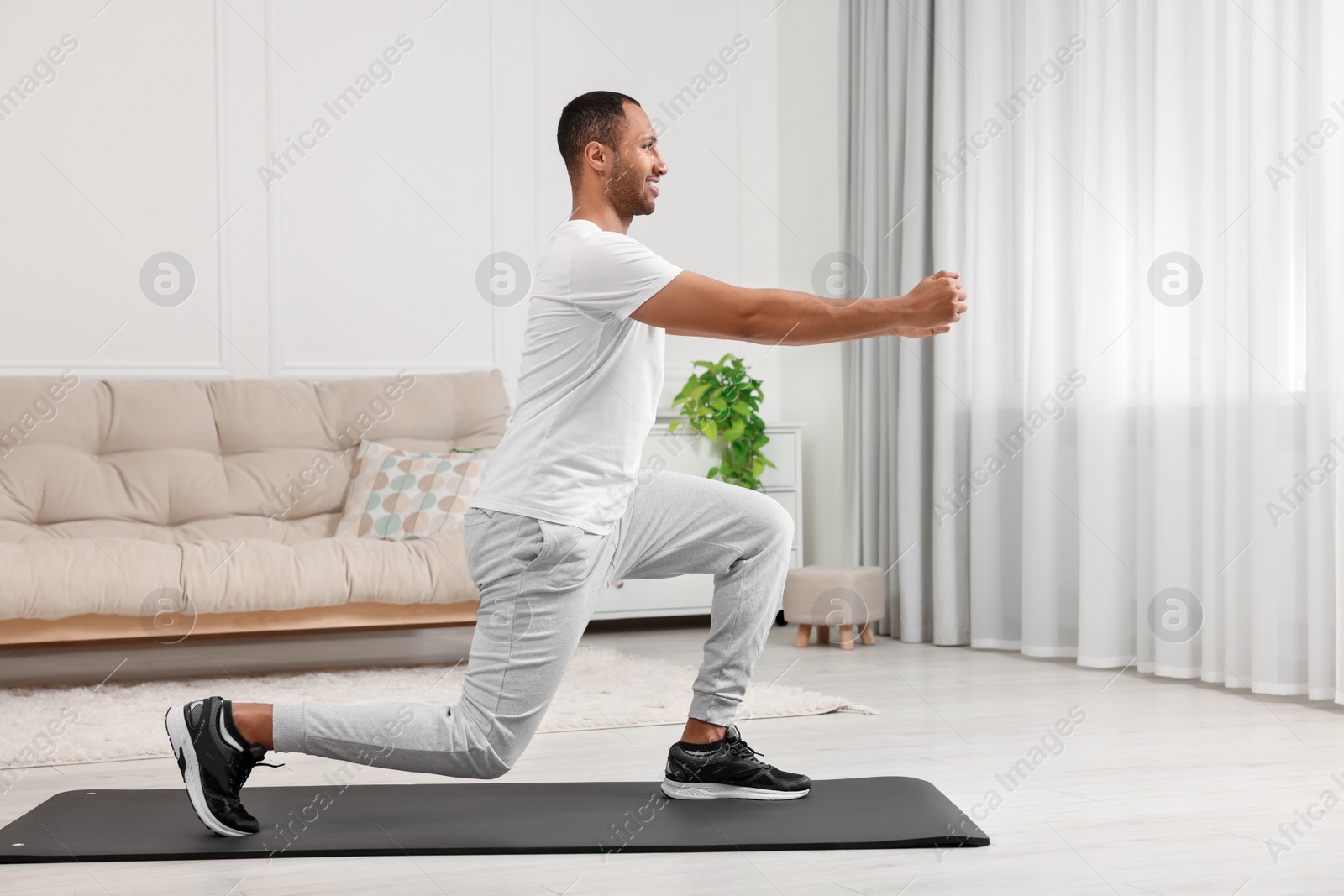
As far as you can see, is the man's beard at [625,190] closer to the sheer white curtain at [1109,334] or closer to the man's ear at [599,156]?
the man's ear at [599,156]

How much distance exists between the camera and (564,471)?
191cm

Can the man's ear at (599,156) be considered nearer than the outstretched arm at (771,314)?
No

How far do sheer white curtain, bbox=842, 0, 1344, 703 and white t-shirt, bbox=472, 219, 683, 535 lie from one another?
1859 mm

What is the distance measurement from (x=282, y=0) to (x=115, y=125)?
0.74 meters

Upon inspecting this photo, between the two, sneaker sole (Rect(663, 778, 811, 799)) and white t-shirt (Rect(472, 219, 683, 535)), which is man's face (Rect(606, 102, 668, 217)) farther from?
sneaker sole (Rect(663, 778, 811, 799))

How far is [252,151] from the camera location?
14.6 feet

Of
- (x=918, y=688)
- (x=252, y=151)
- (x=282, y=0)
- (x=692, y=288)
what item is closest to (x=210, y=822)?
(x=692, y=288)

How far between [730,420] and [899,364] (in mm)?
622

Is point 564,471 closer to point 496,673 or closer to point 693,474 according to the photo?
point 496,673

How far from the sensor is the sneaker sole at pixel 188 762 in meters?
1.85

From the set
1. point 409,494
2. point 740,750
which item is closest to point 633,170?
point 740,750

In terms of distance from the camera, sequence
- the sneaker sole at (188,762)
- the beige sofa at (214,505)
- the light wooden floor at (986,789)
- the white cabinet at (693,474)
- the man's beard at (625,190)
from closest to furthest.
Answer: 1. the light wooden floor at (986,789)
2. the sneaker sole at (188,762)
3. the man's beard at (625,190)
4. the beige sofa at (214,505)
5. the white cabinet at (693,474)

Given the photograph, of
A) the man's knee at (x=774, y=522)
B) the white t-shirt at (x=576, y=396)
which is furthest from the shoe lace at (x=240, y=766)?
the man's knee at (x=774, y=522)

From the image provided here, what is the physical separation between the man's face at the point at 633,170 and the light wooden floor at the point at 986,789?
40.3 inches
